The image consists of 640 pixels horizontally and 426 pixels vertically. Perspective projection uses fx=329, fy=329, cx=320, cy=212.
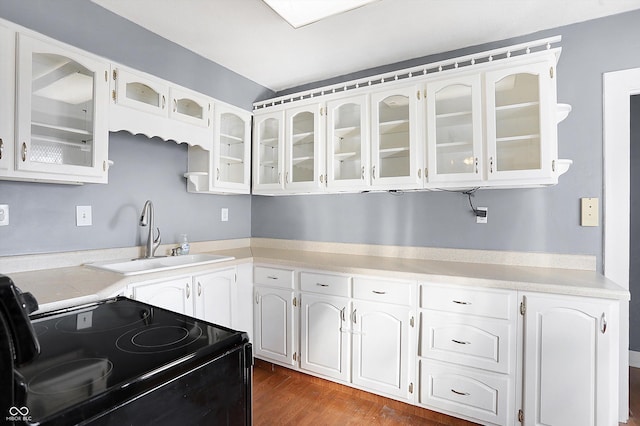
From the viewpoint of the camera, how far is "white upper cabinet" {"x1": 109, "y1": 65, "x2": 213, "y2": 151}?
189cm

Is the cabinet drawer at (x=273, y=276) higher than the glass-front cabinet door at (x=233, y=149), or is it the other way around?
the glass-front cabinet door at (x=233, y=149)

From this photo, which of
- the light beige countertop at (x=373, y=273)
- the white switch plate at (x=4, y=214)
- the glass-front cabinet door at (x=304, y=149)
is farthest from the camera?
the glass-front cabinet door at (x=304, y=149)

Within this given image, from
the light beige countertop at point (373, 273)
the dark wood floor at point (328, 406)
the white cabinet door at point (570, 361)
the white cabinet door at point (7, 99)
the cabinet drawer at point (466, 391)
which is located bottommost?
the dark wood floor at point (328, 406)

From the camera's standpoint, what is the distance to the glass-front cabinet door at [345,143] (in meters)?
2.42

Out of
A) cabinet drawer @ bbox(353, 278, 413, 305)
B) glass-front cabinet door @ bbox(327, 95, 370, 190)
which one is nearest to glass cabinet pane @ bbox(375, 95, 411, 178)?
glass-front cabinet door @ bbox(327, 95, 370, 190)

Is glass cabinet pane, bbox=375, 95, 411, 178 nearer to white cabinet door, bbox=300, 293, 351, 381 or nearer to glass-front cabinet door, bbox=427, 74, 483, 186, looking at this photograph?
glass-front cabinet door, bbox=427, 74, 483, 186

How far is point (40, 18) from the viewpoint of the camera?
1.74 metres

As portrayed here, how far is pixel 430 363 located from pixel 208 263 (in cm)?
150

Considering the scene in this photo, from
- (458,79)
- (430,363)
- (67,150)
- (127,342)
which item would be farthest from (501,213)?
(67,150)

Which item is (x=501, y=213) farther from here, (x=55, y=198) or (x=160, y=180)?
(x=55, y=198)

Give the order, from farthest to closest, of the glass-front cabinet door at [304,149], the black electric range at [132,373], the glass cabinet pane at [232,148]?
the glass cabinet pane at [232,148] → the glass-front cabinet door at [304,149] → the black electric range at [132,373]

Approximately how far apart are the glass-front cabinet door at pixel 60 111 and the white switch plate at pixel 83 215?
31 cm

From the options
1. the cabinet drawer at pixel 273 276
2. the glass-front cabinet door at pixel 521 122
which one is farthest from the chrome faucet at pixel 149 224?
the glass-front cabinet door at pixel 521 122

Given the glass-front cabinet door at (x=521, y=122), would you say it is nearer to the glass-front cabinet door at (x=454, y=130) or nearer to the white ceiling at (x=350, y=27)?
the glass-front cabinet door at (x=454, y=130)
